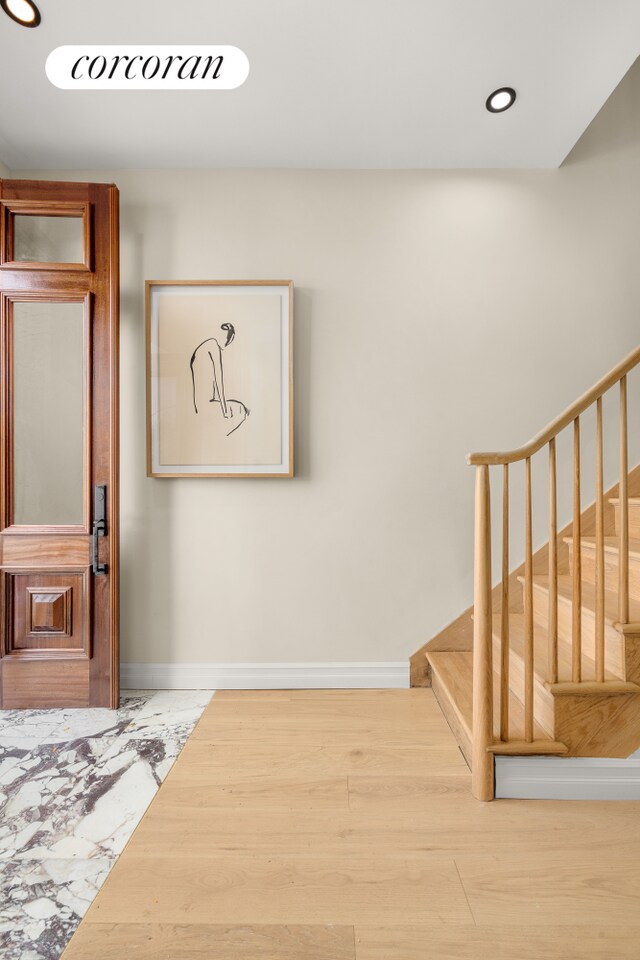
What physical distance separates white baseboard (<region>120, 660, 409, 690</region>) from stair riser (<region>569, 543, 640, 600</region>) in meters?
1.00

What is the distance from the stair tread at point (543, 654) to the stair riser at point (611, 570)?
31cm

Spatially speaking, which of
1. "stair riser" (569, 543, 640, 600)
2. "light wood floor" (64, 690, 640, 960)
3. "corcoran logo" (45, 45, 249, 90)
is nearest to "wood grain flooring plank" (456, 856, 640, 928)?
"light wood floor" (64, 690, 640, 960)

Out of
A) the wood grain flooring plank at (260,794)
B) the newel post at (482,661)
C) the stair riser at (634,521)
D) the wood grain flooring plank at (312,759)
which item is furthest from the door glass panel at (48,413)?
the stair riser at (634,521)

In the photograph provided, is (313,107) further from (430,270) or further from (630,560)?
(630,560)

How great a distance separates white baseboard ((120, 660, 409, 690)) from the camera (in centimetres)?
276

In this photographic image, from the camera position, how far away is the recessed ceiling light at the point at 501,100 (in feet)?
7.64

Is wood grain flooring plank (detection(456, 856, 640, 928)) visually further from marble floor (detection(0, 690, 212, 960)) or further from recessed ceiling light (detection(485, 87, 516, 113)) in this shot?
recessed ceiling light (detection(485, 87, 516, 113))

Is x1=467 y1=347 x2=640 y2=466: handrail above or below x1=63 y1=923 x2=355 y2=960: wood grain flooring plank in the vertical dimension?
above

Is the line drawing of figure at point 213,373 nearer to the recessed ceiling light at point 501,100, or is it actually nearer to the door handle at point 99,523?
the door handle at point 99,523

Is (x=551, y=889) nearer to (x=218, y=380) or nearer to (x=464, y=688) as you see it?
(x=464, y=688)

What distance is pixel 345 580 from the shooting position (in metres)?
2.79

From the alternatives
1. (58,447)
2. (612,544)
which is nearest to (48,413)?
(58,447)

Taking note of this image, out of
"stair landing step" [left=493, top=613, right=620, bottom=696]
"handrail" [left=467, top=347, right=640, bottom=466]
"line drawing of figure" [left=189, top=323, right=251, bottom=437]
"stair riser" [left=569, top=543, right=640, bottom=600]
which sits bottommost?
"stair landing step" [left=493, top=613, right=620, bottom=696]

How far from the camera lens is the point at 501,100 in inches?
93.3
